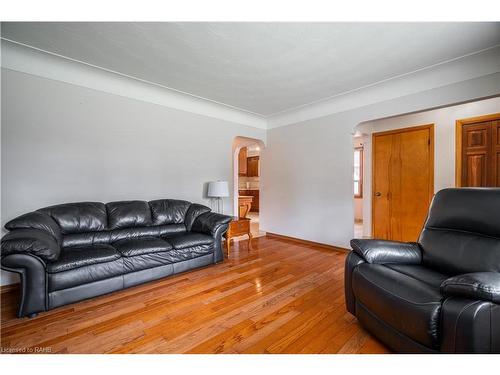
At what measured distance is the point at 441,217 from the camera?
1947 mm

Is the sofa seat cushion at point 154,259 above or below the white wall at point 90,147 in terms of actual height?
below

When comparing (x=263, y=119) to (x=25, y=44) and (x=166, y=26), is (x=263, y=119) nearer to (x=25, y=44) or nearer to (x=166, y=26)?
(x=166, y=26)

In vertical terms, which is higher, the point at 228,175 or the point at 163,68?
the point at 163,68

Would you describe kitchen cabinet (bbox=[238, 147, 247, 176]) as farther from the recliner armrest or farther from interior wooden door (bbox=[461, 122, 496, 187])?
interior wooden door (bbox=[461, 122, 496, 187])

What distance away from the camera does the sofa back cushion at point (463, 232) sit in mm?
1593

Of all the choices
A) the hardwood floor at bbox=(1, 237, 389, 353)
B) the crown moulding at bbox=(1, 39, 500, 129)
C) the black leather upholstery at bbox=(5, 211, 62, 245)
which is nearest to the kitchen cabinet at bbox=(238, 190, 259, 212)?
the crown moulding at bbox=(1, 39, 500, 129)

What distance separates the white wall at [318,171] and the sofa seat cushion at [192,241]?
2.13m

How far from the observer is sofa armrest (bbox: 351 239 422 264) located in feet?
5.95

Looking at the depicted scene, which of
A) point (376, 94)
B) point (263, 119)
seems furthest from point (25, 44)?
point (376, 94)

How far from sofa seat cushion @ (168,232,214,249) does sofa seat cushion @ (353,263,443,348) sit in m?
1.93

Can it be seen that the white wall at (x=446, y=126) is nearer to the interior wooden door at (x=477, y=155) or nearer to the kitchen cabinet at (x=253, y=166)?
the interior wooden door at (x=477, y=155)

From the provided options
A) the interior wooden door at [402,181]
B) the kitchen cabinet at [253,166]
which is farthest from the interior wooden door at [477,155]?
the kitchen cabinet at [253,166]

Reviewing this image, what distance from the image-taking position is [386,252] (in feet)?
6.05

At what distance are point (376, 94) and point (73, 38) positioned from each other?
3.92 meters
